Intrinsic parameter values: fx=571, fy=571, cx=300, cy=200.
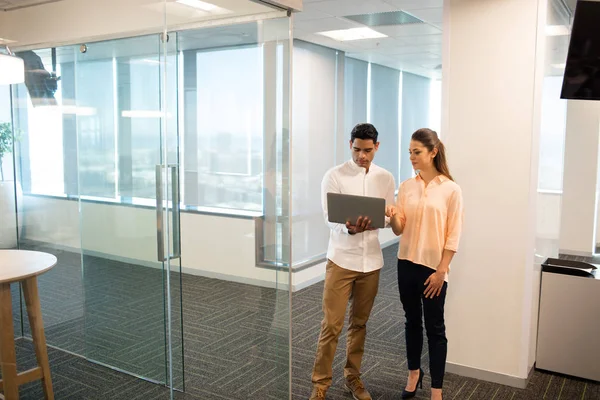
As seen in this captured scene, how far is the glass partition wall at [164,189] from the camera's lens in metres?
1.77

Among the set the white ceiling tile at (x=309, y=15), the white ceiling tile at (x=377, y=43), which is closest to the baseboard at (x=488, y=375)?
the white ceiling tile at (x=309, y=15)

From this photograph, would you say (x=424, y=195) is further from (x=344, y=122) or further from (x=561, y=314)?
(x=344, y=122)

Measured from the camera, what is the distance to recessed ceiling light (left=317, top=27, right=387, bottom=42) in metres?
4.81

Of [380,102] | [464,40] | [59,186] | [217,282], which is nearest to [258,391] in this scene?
[217,282]

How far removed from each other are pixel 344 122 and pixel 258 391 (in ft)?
13.0

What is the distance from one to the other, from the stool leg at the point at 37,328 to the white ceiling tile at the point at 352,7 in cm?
270

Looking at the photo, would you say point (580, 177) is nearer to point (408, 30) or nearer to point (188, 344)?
point (408, 30)

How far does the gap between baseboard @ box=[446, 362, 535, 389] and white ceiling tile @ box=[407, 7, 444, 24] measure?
228 centimetres

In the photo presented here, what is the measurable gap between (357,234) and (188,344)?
948 mm

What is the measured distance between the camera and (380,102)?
23.4 ft

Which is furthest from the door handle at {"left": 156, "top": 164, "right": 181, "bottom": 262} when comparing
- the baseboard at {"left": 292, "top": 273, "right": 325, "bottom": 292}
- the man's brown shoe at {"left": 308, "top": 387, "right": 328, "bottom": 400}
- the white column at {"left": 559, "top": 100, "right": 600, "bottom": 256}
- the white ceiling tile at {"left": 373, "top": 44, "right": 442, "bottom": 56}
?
the white column at {"left": 559, "top": 100, "right": 600, "bottom": 256}

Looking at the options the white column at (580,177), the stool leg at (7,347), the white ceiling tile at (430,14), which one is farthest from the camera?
the white column at (580,177)

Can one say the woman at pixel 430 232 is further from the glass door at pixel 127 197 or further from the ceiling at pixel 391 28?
the glass door at pixel 127 197

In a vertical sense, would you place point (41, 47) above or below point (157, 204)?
above
